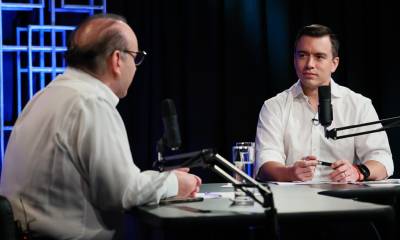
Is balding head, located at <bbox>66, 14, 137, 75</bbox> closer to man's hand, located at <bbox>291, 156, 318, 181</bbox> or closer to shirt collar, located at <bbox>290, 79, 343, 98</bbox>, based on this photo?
man's hand, located at <bbox>291, 156, 318, 181</bbox>

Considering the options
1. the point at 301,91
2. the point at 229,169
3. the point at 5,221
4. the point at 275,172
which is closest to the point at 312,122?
the point at 301,91

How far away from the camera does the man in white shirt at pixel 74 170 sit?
2.24 metres

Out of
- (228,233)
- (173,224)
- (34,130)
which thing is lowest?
(228,233)

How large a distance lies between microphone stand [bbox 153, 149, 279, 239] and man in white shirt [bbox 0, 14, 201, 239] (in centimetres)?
14

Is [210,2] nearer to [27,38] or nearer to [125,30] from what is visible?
[27,38]

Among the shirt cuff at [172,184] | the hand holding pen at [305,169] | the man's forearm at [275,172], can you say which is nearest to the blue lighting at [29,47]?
the man's forearm at [275,172]

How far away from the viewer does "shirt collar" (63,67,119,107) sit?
249 cm

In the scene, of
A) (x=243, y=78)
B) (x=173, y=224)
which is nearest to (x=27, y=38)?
(x=243, y=78)

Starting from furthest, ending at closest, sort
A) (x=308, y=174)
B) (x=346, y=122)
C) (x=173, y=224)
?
(x=346, y=122), (x=308, y=174), (x=173, y=224)

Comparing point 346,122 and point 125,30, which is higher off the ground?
point 125,30

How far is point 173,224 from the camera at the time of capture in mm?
2002

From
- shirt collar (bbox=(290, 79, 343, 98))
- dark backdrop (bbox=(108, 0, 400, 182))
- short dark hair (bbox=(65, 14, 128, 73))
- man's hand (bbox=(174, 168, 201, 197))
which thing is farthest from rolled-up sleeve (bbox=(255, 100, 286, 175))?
short dark hair (bbox=(65, 14, 128, 73))

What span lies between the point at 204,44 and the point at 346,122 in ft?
4.04

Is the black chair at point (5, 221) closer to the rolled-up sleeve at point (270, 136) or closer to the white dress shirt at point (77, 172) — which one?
the white dress shirt at point (77, 172)
